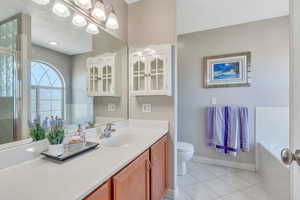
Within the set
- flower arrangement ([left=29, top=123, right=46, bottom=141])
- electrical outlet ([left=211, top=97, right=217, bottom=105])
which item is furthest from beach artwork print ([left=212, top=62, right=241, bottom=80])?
flower arrangement ([left=29, top=123, right=46, bottom=141])

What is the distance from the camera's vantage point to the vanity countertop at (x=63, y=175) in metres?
0.58

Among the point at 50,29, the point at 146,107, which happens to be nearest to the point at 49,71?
the point at 50,29

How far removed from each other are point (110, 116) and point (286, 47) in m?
2.67

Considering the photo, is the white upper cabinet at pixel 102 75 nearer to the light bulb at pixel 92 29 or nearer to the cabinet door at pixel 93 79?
the cabinet door at pixel 93 79

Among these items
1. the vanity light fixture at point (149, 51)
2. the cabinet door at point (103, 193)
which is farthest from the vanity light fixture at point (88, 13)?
the cabinet door at point (103, 193)

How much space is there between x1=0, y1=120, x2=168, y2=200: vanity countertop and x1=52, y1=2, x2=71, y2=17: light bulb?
1075 mm

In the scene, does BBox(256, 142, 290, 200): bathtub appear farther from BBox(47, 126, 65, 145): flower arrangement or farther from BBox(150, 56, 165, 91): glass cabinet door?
BBox(47, 126, 65, 145): flower arrangement

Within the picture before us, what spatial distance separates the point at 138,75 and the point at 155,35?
0.55 metres

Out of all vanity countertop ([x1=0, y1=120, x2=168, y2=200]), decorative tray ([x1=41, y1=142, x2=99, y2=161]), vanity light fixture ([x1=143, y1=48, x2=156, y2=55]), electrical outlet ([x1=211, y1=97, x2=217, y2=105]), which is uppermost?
vanity light fixture ([x1=143, y1=48, x2=156, y2=55])

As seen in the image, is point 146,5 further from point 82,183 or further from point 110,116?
point 82,183

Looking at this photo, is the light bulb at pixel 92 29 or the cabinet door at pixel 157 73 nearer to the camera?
the light bulb at pixel 92 29

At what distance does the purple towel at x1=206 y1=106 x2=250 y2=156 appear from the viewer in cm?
222

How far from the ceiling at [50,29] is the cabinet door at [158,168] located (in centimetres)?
115

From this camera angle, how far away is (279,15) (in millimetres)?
2084
